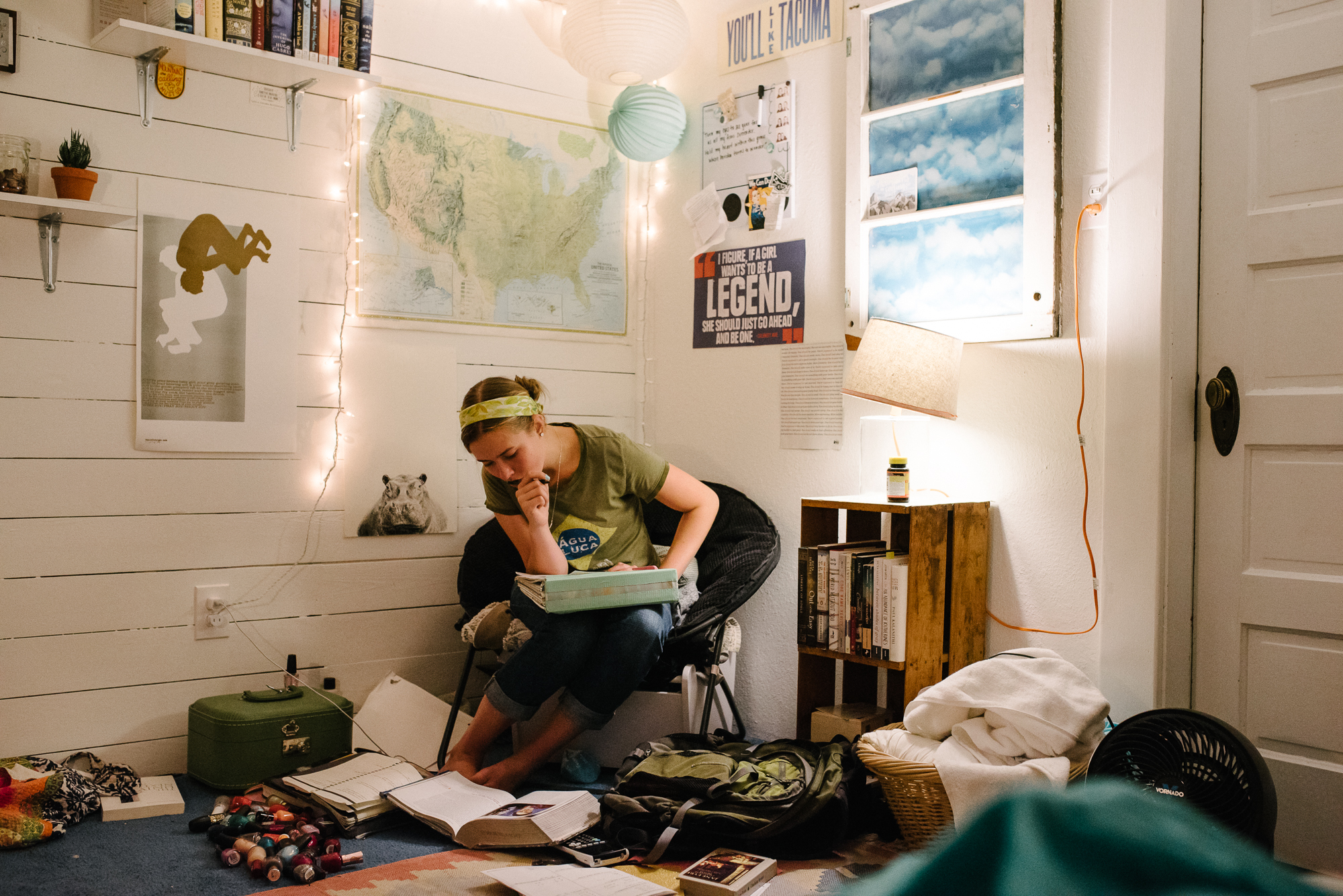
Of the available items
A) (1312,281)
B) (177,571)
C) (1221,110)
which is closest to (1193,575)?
(1312,281)

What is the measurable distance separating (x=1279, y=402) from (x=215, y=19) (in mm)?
2753

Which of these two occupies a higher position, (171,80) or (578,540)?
(171,80)

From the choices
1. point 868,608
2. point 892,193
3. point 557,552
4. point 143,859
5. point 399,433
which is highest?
point 892,193

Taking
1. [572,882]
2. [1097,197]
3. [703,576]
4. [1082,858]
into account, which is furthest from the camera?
[703,576]

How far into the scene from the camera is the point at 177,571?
104 inches

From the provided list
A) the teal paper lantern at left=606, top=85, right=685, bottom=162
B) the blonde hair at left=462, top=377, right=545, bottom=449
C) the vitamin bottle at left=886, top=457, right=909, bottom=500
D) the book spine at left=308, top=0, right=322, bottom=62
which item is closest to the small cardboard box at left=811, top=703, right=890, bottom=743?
the vitamin bottle at left=886, top=457, right=909, bottom=500

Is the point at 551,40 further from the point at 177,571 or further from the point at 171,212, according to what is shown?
the point at 177,571

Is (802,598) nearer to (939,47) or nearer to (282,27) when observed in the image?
(939,47)

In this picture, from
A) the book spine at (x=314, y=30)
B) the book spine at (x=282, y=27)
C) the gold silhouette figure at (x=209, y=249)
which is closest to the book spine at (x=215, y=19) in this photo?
the book spine at (x=282, y=27)

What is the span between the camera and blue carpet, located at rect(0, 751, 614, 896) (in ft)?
6.15

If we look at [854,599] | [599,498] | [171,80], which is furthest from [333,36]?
[854,599]

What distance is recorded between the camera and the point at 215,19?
251 cm

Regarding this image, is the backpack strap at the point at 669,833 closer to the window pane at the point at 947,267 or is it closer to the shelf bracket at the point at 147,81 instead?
the window pane at the point at 947,267

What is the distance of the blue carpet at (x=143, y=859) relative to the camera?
6.15ft
